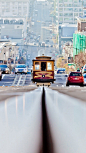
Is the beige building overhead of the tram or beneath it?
overhead

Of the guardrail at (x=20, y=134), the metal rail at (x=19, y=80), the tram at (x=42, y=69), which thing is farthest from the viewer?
the metal rail at (x=19, y=80)

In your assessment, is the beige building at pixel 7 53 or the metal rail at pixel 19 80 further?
the beige building at pixel 7 53

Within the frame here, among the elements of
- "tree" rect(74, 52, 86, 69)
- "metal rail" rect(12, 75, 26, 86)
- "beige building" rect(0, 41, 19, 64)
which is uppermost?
"beige building" rect(0, 41, 19, 64)

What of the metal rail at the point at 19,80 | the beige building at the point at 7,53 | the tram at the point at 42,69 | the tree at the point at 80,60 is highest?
the beige building at the point at 7,53

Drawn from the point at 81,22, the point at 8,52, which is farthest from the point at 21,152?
the point at 8,52

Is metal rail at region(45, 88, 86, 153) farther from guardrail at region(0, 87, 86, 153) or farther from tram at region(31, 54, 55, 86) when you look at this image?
tram at region(31, 54, 55, 86)

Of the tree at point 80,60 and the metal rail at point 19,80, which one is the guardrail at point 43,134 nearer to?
the metal rail at point 19,80

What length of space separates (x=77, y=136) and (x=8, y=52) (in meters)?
136

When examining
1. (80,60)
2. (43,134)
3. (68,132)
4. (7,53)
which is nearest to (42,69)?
(68,132)

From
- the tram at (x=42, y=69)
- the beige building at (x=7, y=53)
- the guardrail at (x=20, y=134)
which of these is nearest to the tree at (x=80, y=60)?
the beige building at (x=7, y=53)

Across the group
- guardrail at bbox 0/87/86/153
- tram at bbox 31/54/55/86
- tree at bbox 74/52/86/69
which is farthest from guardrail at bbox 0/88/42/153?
tree at bbox 74/52/86/69

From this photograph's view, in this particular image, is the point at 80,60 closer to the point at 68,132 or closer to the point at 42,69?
the point at 42,69

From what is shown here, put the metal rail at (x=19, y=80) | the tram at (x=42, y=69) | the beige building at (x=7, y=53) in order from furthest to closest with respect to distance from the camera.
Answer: the beige building at (x=7, y=53), the metal rail at (x=19, y=80), the tram at (x=42, y=69)

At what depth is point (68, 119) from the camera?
985cm
